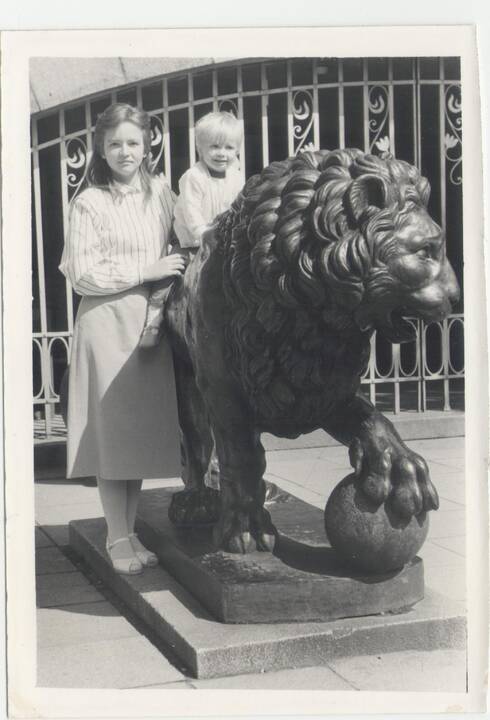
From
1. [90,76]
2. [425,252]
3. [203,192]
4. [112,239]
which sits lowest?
[425,252]

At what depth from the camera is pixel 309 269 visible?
3.61 metres

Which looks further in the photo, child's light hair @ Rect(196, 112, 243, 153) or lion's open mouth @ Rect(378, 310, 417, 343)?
child's light hair @ Rect(196, 112, 243, 153)

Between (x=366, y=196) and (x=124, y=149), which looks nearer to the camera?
(x=366, y=196)

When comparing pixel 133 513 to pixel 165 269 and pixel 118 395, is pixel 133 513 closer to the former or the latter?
pixel 118 395

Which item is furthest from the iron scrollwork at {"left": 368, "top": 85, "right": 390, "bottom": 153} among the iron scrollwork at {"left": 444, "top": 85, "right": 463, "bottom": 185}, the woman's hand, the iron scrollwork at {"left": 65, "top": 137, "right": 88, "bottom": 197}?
the woman's hand

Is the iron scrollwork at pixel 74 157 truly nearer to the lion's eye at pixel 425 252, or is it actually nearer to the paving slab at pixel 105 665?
the paving slab at pixel 105 665

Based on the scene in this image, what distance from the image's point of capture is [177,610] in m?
4.23

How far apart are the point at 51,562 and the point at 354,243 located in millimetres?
2825

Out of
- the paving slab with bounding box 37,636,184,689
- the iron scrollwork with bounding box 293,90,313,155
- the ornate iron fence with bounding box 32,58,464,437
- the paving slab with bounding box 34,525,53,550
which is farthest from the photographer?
the iron scrollwork with bounding box 293,90,313,155

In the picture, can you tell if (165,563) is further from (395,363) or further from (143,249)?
(395,363)

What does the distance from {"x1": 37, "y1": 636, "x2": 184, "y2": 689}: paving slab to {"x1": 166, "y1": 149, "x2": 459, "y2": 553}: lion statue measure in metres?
0.57

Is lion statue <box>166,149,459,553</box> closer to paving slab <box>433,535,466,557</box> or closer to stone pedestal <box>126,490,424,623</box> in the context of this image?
stone pedestal <box>126,490,424,623</box>

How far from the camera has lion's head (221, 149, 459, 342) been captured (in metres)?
3.55

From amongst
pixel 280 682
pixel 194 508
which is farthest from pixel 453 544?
pixel 280 682
